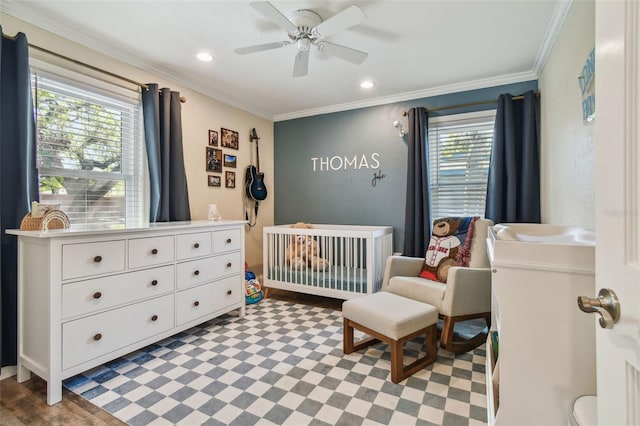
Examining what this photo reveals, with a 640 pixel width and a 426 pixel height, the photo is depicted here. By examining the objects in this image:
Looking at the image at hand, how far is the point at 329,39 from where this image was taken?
7.43ft

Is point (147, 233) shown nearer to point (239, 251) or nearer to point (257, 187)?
point (239, 251)

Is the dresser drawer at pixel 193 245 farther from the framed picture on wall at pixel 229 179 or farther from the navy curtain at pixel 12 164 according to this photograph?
the framed picture on wall at pixel 229 179

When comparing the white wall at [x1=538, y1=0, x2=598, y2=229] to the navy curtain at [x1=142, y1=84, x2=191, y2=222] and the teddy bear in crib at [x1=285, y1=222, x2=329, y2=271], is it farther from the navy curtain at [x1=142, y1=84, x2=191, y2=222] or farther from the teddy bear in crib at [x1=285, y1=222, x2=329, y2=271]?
the navy curtain at [x1=142, y1=84, x2=191, y2=222]

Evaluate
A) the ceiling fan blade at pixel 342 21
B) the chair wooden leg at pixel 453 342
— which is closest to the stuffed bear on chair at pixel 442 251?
the chair wooden leg at pixel 453 342

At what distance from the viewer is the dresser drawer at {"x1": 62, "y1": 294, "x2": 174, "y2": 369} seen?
1715 mm

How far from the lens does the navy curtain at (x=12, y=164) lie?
183cm

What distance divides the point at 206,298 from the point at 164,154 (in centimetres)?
129

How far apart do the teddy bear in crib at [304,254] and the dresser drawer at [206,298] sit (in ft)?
2.17

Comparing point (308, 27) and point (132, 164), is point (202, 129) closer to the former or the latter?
point (132, 164)

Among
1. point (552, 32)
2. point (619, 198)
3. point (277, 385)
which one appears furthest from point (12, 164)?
point (552, 32)

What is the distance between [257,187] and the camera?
3.90 metres

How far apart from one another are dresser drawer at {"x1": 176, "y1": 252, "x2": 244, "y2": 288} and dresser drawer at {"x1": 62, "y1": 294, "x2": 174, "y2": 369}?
0.54 feet

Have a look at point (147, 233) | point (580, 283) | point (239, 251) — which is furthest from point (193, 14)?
point (580, 283)

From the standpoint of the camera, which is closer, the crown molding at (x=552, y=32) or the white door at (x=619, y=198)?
the white door at (x=619, y=198)
